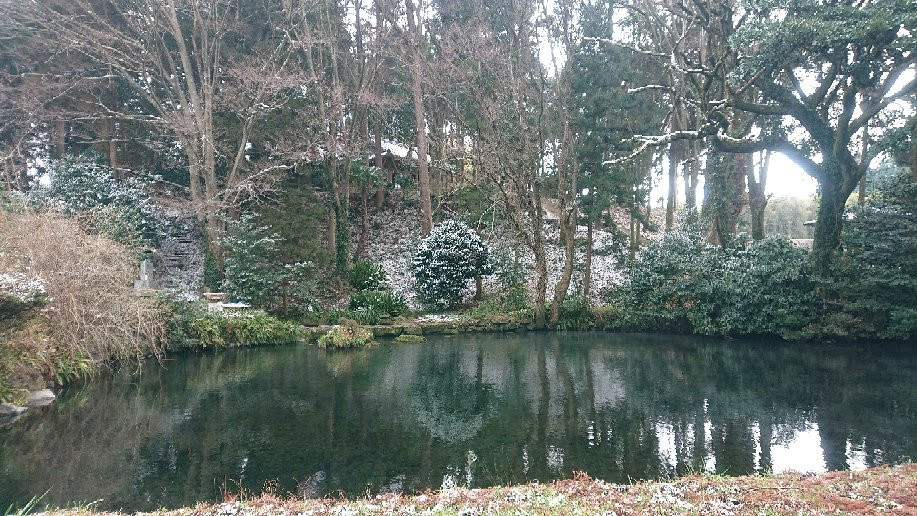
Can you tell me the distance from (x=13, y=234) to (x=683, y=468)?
11.2 meters

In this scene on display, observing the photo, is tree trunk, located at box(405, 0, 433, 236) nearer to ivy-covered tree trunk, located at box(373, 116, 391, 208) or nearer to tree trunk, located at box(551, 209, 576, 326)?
ivy-covered tree trunk, located at box(373, 116, 391, 208)

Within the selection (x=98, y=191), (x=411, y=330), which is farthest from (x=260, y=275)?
(x=98, y=191)

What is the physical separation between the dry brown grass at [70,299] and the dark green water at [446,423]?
680 millimetres

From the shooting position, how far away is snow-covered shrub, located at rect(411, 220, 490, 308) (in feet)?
56.7

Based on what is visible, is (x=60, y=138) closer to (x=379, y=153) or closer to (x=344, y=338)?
(x=379, y=153)

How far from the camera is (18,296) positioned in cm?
699

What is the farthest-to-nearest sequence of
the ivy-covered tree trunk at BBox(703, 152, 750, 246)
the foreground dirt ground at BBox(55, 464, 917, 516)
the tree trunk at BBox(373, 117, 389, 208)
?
the tree trunk at BBox(373, 117, 389, 208) < the ivy-covered tree trunk at BBox(703, 152, 750, 246) < the foreground dirt ground at BBox(55, 464, 917, 516)

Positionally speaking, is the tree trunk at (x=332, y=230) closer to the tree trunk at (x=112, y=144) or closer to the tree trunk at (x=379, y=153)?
the tree trunk at (x=379, y=153)

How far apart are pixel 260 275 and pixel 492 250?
23.7 ft

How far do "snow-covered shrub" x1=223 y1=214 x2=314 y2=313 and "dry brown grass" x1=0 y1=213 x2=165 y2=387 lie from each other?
15.2ft

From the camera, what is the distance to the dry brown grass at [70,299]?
9.22m

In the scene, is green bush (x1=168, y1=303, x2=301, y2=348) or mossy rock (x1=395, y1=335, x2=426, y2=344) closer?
green bush (x1=168, y1=303, x2=301, y2=348)

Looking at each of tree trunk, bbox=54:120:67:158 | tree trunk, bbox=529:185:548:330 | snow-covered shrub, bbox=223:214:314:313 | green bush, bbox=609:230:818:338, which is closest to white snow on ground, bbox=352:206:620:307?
tree trunk, bbox=529:185:548:330

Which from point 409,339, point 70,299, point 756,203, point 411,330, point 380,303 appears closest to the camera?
point 70,299
